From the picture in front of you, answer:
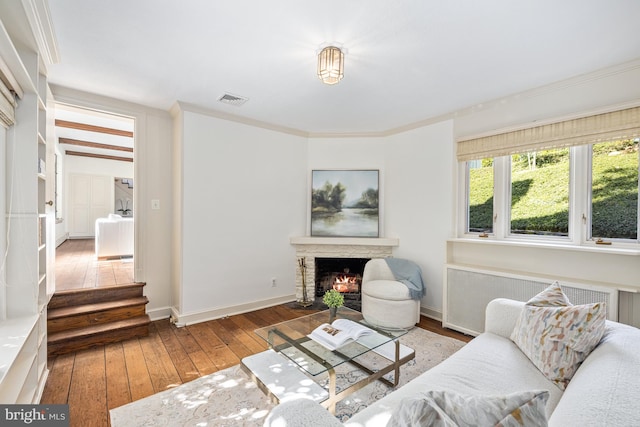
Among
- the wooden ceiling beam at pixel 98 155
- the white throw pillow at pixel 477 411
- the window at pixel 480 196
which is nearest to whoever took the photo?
the white throw pillow at pixel 477 411

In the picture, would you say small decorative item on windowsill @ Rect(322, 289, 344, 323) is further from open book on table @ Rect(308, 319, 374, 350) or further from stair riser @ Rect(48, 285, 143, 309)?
stair riser @ Rect(48, 285, 143, 309)

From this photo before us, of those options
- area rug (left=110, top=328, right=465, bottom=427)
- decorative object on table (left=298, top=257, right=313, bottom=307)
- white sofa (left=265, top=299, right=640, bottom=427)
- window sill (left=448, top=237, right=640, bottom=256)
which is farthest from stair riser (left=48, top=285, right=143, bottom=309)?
window sill (left=448, top=237, right=640, bottom=256)

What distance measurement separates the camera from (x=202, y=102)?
3223 mm

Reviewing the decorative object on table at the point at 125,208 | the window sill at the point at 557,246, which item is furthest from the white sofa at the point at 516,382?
the decorative object on table at the point at 125,208

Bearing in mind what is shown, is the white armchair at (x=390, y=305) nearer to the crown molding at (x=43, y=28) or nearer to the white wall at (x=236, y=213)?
the white wall at (x=236, y=213)

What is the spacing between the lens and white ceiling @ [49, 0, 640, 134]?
174 cm

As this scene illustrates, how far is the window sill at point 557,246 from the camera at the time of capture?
228cm

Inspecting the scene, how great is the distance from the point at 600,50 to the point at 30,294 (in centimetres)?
421

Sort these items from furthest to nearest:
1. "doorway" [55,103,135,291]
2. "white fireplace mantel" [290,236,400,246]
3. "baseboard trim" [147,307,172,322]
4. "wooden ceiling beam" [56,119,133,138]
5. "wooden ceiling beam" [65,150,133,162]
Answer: "wooden ceiling beam" [65,150,133,162] → "wooden ceiling beam" [56,119,133,138] → "white fireplace mantel" [290,236,400,246] → "doorway" [55,103,135,291] → "baseboard trim" [147,307,172,322]

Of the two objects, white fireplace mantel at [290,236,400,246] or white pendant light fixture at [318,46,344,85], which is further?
white fireplace mantel at [290,236,400,246]

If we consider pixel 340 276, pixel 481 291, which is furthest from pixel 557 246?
pixel 340 276

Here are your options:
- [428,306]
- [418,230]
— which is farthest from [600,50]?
[428,306]

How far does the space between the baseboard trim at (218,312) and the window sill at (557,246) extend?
7.89 feet

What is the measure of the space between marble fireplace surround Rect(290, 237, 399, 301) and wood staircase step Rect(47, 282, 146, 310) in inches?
76.5
